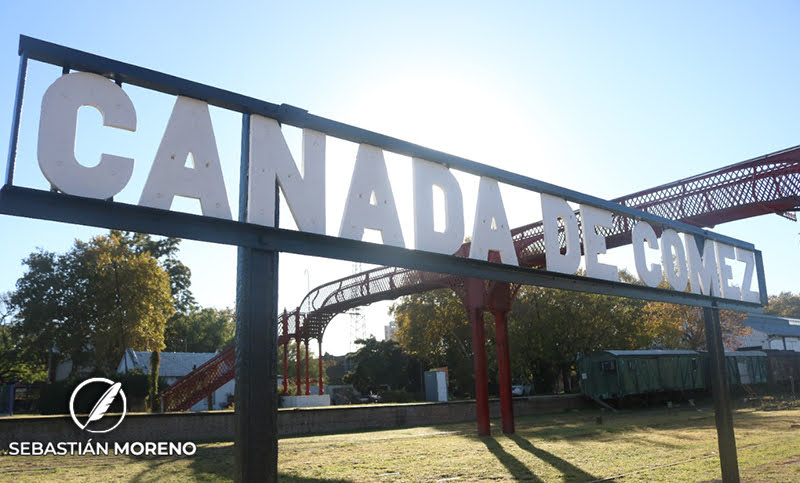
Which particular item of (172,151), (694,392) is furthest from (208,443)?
(694,392)

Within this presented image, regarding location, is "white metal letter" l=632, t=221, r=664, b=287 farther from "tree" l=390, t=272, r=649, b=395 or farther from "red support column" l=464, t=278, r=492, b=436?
"tree" l=390, t=272, r=649, b=395

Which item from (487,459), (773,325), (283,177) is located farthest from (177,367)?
(773,325)

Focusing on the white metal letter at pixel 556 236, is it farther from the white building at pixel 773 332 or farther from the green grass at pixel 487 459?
the white building at pixel 773 332

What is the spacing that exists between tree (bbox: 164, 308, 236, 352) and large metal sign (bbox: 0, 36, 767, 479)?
51.6m

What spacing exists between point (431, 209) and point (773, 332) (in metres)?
53.0

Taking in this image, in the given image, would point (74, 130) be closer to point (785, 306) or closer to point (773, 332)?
point (773, 332)

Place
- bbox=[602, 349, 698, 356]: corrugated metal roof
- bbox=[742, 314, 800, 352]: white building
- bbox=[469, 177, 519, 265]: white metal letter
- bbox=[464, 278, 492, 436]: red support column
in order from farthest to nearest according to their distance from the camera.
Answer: bbox=[742, 314, 800, 352]: white building
bbox=[602, 349, 698, 356]: corrugated metal roof
bbox=[464, 278, 492, 436]: red support column
bbox=[469, 177, 519, 265]: white metal letter

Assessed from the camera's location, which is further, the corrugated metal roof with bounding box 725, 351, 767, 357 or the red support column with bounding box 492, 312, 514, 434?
the corrugated metal roof with bounding box 725, 351, 767, 357

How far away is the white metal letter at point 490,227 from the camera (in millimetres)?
5816

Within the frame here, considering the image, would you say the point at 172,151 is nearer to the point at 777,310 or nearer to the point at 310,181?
the point at 310,181

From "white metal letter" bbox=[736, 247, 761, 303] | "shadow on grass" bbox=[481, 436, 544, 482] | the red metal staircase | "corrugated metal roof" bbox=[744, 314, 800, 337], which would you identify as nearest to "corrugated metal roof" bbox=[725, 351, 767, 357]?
"corrugated metal roof" bbox=[744, 314, 800, 337]

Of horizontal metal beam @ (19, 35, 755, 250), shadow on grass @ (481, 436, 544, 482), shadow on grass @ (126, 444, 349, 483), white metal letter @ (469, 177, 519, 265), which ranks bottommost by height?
shadow on grass @ (481, 436, 544, 482)

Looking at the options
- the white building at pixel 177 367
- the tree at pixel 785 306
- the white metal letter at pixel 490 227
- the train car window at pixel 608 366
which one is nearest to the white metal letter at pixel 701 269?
the white metal letter at pixel 490 227

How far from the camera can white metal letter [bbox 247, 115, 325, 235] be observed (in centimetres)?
436
